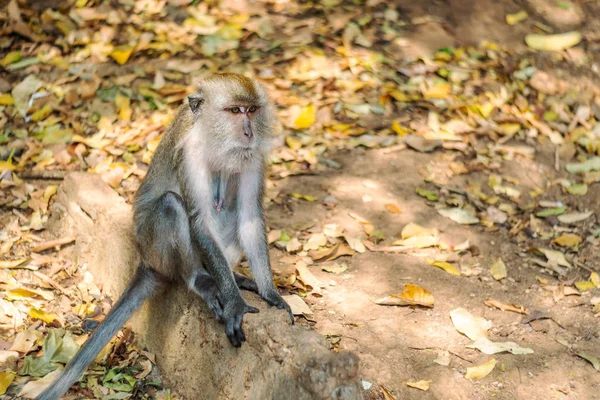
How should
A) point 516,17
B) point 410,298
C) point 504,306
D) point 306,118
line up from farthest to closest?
point 516,17, point 306,118, point 504,306, point 410,298

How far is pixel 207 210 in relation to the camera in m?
4.22

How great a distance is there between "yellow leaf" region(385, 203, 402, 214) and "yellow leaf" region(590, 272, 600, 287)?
A: 143 centimetres

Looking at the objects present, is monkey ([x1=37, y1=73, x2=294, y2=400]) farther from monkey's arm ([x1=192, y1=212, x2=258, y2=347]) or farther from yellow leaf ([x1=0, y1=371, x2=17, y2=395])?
yellow leaf ([x1=0, y1=371, x2=17, y2=395])

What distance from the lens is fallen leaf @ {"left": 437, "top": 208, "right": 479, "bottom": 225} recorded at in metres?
5.77

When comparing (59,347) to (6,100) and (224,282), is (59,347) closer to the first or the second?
(224,282)

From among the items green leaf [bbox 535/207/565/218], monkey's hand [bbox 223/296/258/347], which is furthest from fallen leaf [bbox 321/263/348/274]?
green leaf [bbox 535/207/565/218]

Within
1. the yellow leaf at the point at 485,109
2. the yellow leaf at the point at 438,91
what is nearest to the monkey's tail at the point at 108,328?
the yellow leaf at the point at 438,91

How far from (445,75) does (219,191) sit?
3905 millimetres

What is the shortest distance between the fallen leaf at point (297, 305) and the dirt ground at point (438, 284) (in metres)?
0.07

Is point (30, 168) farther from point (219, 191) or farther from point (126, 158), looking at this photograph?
point (219, 191)

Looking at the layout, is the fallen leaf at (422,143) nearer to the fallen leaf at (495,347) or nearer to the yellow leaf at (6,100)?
the fallen leaf at (495,347)

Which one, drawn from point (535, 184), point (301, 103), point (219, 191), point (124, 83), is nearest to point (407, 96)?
point (301, 103)

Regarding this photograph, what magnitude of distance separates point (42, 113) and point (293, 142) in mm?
2202

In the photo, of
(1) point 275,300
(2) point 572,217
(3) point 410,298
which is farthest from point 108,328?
(2) point 572,217
